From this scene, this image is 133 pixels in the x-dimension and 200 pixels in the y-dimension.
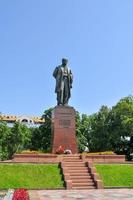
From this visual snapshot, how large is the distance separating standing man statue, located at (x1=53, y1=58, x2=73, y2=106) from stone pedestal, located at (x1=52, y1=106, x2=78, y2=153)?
140 centimetres

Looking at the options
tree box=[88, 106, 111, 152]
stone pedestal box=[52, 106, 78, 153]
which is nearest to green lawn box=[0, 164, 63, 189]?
stone pedestal box=[52, 106, 78, 153]

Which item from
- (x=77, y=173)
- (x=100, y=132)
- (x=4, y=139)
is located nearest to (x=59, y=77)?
(x=77, y=173)

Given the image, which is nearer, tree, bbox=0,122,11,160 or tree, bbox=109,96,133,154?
tree, bbox=109,96,133,154

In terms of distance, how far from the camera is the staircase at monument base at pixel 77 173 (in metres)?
23.1

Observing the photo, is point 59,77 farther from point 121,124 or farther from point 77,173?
point 121,124

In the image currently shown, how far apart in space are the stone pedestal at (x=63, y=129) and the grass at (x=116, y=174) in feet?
12.6

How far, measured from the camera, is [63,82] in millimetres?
31562

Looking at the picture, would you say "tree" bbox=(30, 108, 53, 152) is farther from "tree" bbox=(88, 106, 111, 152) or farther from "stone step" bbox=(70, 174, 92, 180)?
"stone step" bbox=(70, 174, 92, 180)

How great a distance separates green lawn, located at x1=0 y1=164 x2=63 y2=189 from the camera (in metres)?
22.6

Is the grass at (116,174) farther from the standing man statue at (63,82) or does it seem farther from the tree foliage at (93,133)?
the tree foliage at (93,133)

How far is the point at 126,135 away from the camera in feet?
175

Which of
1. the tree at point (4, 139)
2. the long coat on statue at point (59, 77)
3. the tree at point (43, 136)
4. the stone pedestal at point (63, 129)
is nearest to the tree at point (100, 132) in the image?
the tree at point (43, 136)

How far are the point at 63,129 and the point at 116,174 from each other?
6.05 metres

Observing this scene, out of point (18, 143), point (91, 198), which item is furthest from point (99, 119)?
point (91, 198)
